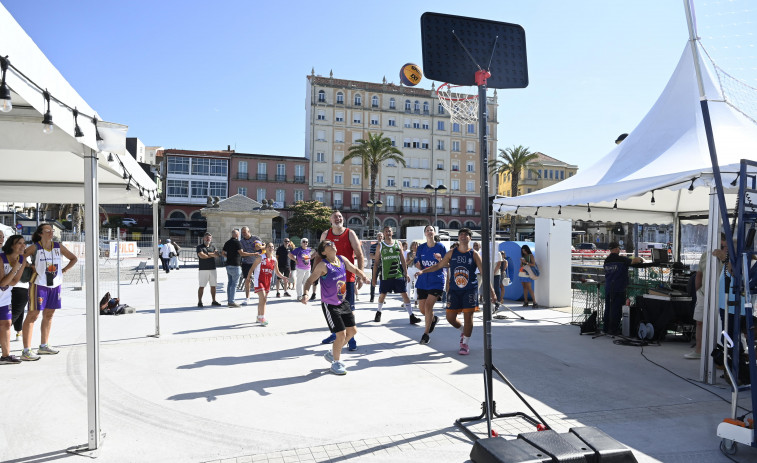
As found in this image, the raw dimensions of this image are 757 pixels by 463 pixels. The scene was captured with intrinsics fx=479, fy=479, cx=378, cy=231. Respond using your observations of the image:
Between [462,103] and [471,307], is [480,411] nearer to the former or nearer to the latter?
[471,307]

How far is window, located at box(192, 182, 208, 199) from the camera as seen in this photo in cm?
5828

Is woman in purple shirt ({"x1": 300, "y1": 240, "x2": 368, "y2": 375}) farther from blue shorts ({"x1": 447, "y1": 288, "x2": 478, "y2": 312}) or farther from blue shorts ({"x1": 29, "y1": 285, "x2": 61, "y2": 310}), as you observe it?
blue shorts ({"x1": 29, "y1": 285, "x2": 61, "y2": 310})

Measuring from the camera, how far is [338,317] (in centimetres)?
570

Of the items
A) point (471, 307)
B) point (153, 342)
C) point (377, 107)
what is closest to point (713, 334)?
point (471, 307)

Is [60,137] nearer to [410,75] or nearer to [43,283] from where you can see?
[43,283]

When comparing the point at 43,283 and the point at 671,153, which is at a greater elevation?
the point at 671,153

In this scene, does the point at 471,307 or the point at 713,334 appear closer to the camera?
the point at 713,334

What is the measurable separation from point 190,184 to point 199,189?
3.85 ft

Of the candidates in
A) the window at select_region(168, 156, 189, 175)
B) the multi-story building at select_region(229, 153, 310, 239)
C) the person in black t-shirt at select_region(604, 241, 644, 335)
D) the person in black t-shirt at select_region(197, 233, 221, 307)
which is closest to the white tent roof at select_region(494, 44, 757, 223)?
the person in black t-shirt at select_region(604, 241, 644, 335)

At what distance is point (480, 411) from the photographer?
451 cm

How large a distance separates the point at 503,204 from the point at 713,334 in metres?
4.18

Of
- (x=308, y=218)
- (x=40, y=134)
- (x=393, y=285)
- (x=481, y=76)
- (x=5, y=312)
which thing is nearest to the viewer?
(x=40, y=134)

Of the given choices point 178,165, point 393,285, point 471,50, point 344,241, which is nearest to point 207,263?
point 393,285

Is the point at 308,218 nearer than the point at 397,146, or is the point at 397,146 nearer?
the point at 308,218
